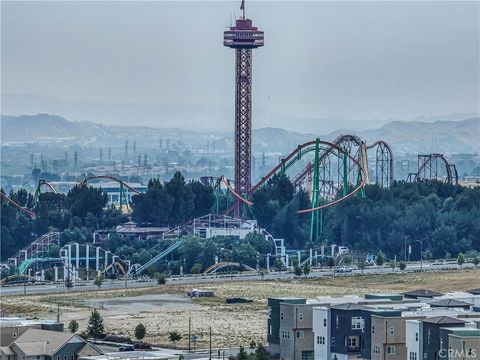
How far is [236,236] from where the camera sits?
378ft

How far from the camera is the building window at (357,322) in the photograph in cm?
5831

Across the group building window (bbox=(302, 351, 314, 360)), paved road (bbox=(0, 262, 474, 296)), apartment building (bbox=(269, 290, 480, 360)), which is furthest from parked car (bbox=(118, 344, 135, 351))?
paved road (bbox=(0, 262, 474, 296))

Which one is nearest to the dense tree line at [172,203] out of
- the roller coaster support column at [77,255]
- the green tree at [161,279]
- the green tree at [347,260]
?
the roller coaster support column at [77,255]

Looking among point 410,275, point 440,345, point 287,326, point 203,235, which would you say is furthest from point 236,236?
point 440,345

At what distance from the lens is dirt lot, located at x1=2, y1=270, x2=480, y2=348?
72375mm

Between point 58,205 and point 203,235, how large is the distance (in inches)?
480

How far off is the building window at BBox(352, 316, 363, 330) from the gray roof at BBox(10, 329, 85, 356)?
7.92 m

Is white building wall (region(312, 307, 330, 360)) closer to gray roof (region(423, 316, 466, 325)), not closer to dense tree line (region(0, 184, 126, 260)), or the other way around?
gray roof (region(423, 316, 466, 325))

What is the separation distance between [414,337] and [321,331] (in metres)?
5.19

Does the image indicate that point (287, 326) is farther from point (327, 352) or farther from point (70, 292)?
point (70, 292)

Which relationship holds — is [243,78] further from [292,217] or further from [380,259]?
[380,259]

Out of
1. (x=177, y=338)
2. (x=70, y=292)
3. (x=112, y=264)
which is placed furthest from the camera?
(x=112, y=264)

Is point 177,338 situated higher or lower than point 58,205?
lower

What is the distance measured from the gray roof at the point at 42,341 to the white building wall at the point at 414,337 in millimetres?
9503
